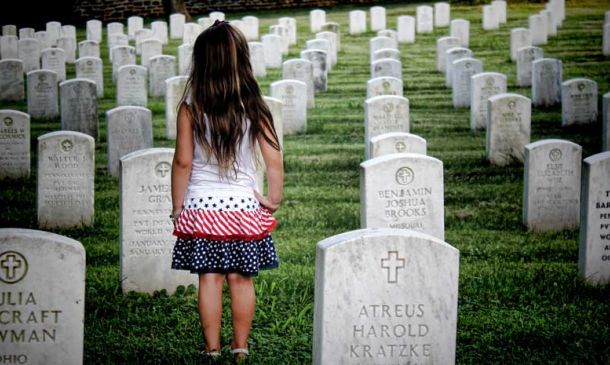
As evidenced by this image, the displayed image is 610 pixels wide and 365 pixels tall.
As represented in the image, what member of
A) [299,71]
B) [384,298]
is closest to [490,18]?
[299,71]

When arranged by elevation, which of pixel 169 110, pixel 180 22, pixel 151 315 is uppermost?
pixel 180 22

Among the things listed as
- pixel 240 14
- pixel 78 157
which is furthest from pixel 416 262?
pixel 240 14

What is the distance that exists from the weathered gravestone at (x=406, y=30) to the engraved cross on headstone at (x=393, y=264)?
2608 cm

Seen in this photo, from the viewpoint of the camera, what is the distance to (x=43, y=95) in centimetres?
1955

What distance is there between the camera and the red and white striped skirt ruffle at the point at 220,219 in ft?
20.6

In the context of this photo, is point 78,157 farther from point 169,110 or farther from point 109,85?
point 109,85

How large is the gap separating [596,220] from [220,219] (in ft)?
11.9

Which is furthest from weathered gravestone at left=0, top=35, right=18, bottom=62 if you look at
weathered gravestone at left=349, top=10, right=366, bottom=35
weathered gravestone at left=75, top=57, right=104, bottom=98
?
weathered gravestone at left=349, top=10, right=366, bottom=35

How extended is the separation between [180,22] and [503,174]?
21.3m

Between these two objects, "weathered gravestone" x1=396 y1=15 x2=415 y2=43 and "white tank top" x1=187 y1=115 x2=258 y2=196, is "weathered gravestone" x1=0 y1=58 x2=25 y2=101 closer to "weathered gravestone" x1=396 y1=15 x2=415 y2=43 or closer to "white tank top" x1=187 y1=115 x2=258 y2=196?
"weathered gravestone" x1=396 y1=15 x2=415 y2=43

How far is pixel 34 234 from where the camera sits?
5793mm

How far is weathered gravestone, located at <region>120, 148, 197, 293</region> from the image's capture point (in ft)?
28.2

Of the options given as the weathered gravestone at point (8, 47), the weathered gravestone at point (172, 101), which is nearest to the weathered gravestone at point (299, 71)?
the weathered gravestone at point (172, 101)

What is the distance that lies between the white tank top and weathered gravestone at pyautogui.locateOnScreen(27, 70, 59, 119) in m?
13.7
